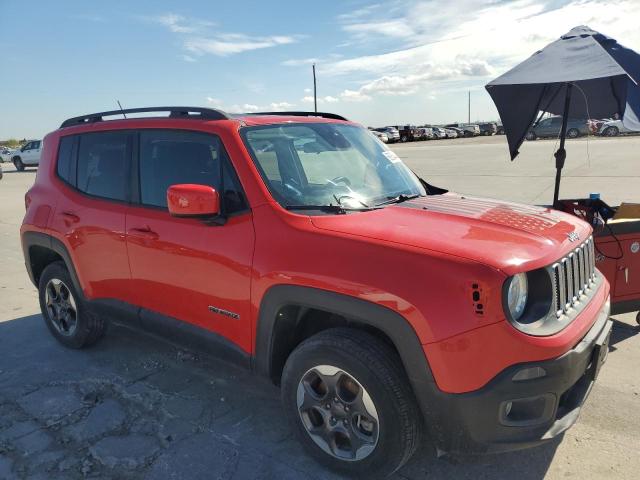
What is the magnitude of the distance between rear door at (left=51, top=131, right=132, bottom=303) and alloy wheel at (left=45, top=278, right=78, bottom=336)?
0.43m

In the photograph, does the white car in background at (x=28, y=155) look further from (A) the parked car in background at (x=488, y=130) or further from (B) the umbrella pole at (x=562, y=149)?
(A) the parked car in background at (x=488, y=130)

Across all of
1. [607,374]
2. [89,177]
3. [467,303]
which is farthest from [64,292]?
[607,374]

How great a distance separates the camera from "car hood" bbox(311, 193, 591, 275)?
2176 mm

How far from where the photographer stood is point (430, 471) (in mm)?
2598

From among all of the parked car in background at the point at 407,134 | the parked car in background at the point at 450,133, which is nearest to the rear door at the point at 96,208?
the parked car in background at the point at 407,134

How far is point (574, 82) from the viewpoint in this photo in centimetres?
485

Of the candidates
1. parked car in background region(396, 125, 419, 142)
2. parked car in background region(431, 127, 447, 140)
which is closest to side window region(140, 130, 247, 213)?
parked car in background region(396, 125, 419, 142)

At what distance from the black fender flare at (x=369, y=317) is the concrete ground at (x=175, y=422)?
0.72 m

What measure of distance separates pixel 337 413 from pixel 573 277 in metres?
1.39

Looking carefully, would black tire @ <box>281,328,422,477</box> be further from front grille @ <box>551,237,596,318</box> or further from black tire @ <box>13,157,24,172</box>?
black tire @ <box>13,157,24,172</box>

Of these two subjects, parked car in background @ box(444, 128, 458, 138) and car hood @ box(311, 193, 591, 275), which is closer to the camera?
car hood @ box(311, 193, 591, 275)

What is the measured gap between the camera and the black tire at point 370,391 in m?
2.26

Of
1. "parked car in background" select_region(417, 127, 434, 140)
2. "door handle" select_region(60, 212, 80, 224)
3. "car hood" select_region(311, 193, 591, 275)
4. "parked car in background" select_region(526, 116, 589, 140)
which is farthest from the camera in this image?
"parked car in background" select_region(417, 127, 434, 140)

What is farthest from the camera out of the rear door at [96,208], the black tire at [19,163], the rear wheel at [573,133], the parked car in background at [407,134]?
the parked car in background at [407,134]
